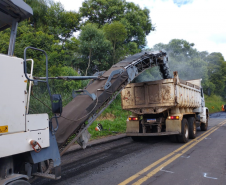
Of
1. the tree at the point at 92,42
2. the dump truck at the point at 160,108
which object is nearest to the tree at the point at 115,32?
the tree at the point at 92,42

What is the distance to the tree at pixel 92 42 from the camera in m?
16.1

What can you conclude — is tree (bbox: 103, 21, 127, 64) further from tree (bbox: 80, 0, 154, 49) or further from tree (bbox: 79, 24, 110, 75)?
tree (bbox: 80, 0, 154, 49)

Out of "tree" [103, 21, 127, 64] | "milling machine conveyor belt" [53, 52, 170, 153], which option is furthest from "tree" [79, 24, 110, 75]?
"milling machine conveyor belt" [53, 52, 170, 153]

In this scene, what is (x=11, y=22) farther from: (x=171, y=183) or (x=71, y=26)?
(x=71, y=26)

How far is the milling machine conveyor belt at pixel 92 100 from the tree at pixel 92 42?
882 centimetres

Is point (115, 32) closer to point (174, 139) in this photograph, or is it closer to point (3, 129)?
point (174, 139)

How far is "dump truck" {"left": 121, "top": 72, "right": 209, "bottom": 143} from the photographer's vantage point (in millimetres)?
8453

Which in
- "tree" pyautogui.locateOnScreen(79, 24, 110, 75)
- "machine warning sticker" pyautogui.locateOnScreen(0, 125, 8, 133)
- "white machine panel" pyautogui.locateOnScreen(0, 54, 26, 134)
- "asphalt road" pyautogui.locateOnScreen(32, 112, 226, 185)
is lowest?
"asphalt road" pyautogui.locateOnScreen(32, 112, 226, 185)

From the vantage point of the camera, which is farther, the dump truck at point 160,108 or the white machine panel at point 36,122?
the dump truck at point 160,108

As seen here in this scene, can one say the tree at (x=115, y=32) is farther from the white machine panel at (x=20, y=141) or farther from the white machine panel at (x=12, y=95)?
the white machine panel at (x=12, y=95)

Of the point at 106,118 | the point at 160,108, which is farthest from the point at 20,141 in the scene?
the point at 106,118

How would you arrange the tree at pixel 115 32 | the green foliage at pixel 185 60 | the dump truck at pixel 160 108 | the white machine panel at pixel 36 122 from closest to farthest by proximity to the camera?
the white machine panel at pixel 36 122 → the dump truck at pixel 160 108 → the tree at pixel 115 32 → the green foliage at pixel 185 60

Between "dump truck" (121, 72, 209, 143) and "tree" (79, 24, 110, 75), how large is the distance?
25.4 ft

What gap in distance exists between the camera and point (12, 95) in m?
2.95
